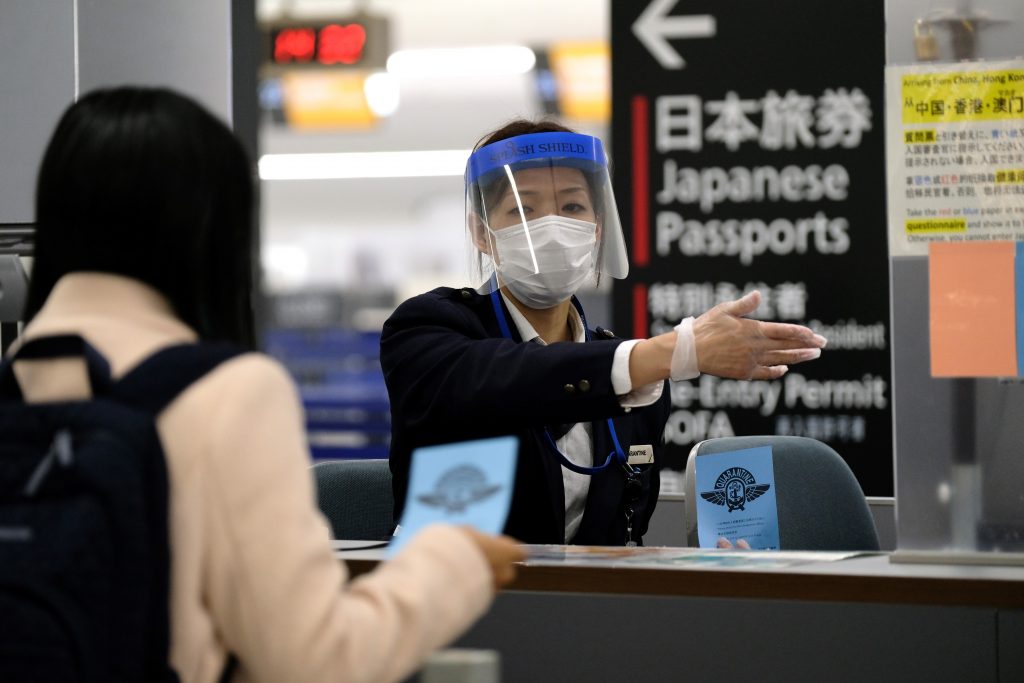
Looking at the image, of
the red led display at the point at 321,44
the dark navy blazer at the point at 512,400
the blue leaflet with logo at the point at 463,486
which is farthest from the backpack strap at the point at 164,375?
the red led display at the point at 321,44

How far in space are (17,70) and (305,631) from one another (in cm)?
238

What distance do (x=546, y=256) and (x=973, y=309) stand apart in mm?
875

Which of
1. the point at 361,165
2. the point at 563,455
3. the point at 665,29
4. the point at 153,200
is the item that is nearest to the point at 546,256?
the point at 563,455

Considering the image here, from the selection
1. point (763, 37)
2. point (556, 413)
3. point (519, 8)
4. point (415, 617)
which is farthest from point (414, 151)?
point (415, 617)

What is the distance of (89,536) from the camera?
0.90 m

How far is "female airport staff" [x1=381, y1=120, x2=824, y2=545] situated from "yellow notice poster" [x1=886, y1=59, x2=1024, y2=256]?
0.39 metres

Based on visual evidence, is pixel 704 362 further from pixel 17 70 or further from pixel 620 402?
pixel 17 70

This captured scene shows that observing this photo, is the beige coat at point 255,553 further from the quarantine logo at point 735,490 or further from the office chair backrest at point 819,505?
the office chair backrest at point 819,505

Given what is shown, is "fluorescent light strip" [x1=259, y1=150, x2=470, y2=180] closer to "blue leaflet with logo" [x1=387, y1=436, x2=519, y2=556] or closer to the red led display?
the red led display

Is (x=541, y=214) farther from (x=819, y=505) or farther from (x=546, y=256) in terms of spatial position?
(x=819, y=505)

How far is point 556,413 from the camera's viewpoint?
1.96 m

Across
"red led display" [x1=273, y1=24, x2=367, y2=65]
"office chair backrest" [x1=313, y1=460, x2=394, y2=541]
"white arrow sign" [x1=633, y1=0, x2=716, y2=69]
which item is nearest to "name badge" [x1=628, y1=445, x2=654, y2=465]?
"office chair backrest" [x1=313, y1=460, x2=394, y2=541]

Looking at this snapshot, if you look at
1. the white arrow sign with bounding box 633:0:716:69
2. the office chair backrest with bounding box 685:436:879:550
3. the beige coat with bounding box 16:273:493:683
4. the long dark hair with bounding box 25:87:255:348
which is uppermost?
the white arrow sign with bounding box 633:0:716:69

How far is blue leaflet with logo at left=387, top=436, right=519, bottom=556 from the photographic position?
110cm
